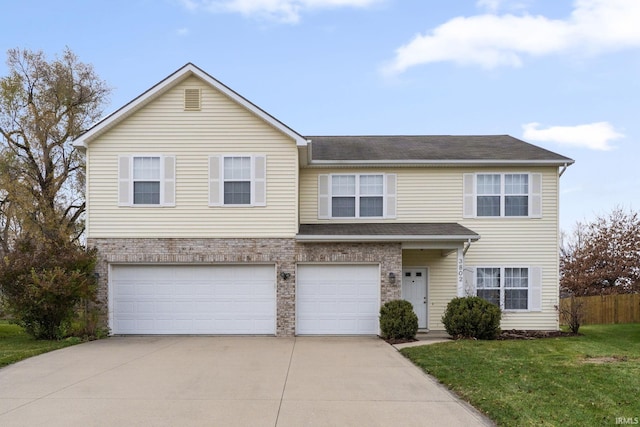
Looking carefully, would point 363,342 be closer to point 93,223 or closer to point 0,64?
point 93,223

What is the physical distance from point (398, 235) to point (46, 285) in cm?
970

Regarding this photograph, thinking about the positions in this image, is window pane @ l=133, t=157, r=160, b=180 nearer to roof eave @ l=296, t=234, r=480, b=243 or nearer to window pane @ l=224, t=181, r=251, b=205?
window pane @ l=224, t=181, r=251, b=205

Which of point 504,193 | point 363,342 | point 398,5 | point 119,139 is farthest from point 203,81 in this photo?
point 504,193

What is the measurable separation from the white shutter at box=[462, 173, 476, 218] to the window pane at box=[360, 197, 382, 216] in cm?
281

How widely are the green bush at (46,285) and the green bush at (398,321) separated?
8.33 meters

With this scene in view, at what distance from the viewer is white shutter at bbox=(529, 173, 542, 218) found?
54.2 feet

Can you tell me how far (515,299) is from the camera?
54.3 ft

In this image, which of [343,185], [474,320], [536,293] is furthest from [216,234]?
[536,293]

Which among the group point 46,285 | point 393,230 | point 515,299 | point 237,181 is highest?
point 237,181

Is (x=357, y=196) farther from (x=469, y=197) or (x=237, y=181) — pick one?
(x=237, y=181)

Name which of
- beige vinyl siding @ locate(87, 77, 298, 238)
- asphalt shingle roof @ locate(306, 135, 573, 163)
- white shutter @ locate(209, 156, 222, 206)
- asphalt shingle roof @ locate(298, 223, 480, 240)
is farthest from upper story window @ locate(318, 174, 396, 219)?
white shutter @ locate(209, 156, 222, 206)

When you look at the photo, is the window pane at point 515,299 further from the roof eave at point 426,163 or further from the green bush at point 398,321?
the green bush at point 398,321

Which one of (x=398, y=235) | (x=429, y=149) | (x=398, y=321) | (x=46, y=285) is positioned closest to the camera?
(x=46, y=285)

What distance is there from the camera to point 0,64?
24281 mm
